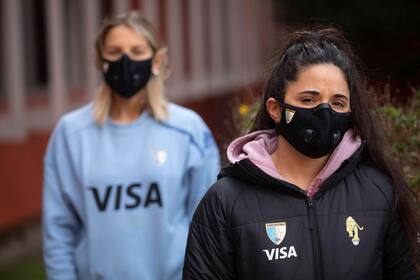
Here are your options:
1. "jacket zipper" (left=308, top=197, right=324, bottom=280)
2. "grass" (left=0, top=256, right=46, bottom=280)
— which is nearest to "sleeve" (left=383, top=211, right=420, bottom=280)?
"jacket zipper" (left=308, top=197, right=324, bottom=280)

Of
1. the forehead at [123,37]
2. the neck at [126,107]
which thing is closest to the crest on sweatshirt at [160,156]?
the neck at [126,107]

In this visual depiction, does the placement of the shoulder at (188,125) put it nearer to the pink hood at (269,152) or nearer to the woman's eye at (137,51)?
the woman's eye at (137,51)

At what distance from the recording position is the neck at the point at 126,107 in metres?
4.04

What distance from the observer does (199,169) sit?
13.0 feet

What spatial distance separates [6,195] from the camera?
25.7 feet

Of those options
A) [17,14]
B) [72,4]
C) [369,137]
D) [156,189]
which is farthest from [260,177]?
[72,4]

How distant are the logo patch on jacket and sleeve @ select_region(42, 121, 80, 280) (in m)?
1.68

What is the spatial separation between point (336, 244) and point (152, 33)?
72.9 inches

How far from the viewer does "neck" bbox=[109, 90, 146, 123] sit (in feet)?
13.2

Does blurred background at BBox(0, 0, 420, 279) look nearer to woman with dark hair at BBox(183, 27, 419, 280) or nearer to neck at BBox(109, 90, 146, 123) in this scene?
neck at BBox(109, 90, 146, 123)

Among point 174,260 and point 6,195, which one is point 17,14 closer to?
point 6,195

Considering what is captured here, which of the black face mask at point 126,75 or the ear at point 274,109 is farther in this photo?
the black face mask at point 126,75

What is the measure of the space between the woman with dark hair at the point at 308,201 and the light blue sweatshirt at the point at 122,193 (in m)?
1.12

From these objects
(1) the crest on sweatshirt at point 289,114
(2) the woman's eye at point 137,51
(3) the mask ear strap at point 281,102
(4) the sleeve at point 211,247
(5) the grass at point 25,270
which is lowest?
(5) the grass at point 25,270
